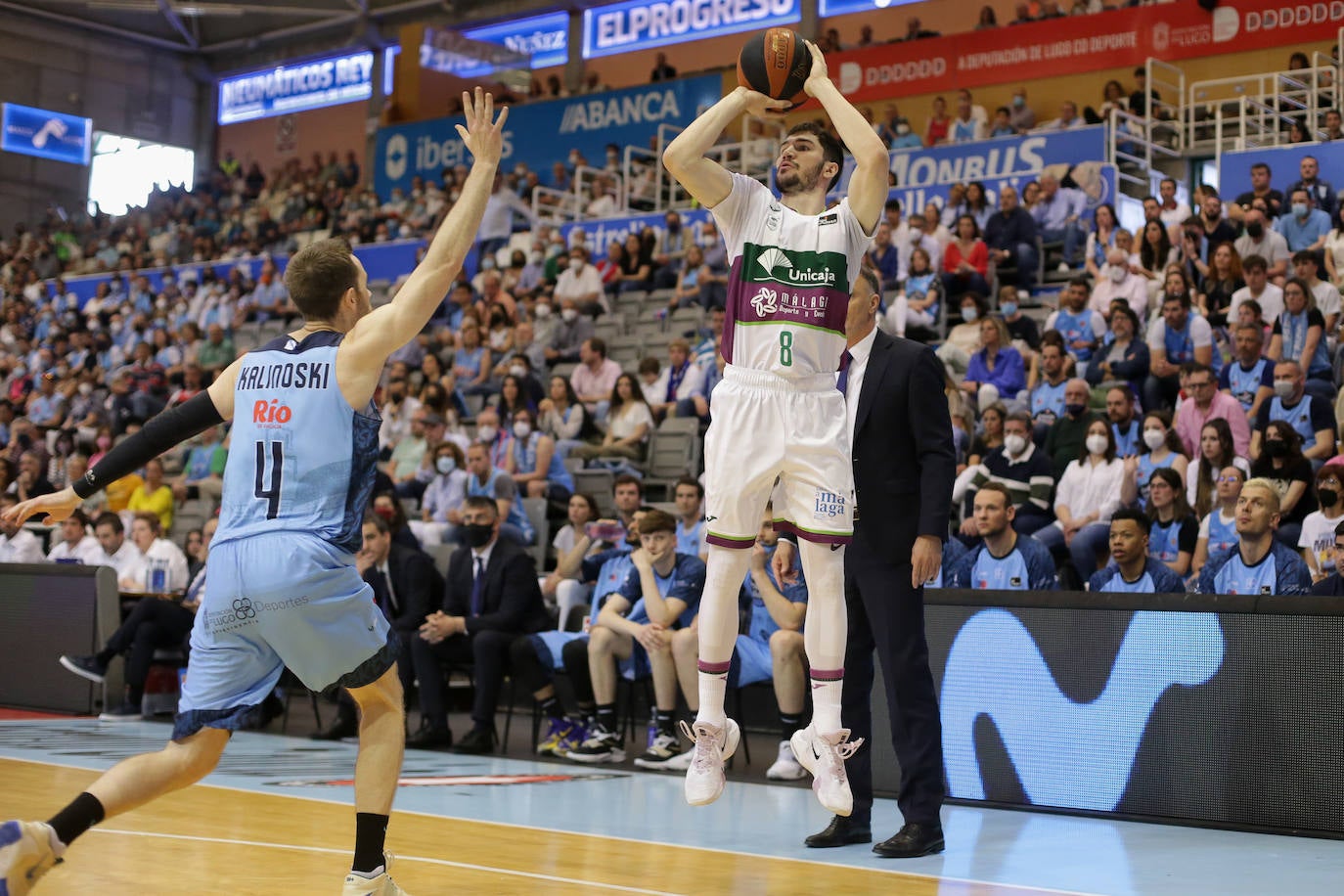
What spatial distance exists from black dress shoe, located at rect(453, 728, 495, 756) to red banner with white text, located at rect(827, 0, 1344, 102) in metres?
14.5

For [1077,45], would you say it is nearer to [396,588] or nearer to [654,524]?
[654,524]

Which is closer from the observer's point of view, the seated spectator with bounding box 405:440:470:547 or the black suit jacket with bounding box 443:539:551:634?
the black suit jacket with bounding box 443:539:551:634

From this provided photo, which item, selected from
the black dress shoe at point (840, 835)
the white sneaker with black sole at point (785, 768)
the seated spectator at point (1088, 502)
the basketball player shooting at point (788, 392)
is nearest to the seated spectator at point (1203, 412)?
the seated spectator at point (1088, 502)

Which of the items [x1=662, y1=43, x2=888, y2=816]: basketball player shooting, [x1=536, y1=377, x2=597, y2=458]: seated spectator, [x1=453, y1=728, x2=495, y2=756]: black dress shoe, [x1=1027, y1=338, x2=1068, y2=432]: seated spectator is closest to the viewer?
[x1=662, y1=43, x2=888, y2=816]: basketball player shooting

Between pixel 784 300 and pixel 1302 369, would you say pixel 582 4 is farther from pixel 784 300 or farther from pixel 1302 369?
pixel 784 300

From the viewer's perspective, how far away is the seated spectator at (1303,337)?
11.0 metres

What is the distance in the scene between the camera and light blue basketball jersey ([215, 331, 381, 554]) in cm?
419

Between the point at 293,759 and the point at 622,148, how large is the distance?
1711cm

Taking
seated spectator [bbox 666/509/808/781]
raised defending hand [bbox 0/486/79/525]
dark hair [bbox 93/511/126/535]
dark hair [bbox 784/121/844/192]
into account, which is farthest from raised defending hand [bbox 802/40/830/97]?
dark hair [bbox 93/511/126/535]

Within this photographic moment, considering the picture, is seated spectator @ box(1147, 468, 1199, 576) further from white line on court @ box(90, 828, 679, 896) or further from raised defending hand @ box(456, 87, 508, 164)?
raised defending hand @ box(456, 87, 508, 164)

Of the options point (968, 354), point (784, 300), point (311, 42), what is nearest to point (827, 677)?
point (784, 300)

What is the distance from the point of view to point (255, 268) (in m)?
24.4

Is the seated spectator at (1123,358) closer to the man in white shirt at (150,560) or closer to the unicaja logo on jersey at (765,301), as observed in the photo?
the unicaja logo on jersey at (765,301)

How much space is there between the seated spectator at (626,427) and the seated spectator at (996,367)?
3.05 m
